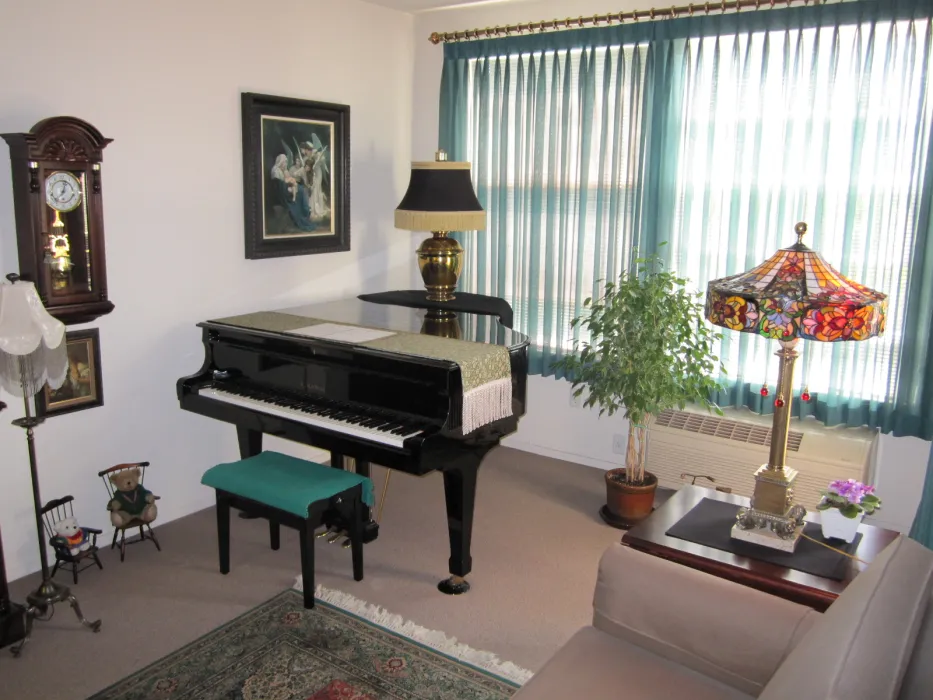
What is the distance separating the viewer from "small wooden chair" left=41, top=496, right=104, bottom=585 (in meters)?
3.12

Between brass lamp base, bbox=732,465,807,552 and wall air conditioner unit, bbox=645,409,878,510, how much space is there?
1325mm

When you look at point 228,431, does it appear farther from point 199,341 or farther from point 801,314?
point 801,314

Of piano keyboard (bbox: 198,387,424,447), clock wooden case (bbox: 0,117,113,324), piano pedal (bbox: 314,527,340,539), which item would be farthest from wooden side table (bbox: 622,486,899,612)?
clock wooden case (bbox: 0,117,113,324)

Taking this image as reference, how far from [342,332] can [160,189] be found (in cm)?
108

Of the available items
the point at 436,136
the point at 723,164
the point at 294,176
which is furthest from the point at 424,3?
the point at 723,164

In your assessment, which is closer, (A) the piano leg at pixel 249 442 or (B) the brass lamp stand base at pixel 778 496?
(B) the brass lamp stand base at pixel 778 496

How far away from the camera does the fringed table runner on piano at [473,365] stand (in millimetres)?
2930

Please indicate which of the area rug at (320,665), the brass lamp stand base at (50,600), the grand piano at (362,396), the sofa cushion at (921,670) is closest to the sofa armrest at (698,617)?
the sofa cushion at (921,670)

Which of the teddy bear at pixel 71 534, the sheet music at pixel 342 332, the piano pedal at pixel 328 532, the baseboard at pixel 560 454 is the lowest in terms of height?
the piano pedal at pixel 328 532

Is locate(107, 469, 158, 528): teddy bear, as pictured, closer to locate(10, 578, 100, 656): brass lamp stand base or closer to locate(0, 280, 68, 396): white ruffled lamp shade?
locate(10, 578, 100, 656): brass lamp stand base

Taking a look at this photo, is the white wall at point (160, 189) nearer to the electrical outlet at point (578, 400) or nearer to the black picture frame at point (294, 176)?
the black picture frame at point (294, 176)

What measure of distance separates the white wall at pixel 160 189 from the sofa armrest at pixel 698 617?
2380mm

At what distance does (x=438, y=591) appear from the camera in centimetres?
316

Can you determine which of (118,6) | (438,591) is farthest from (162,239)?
(438,591)
